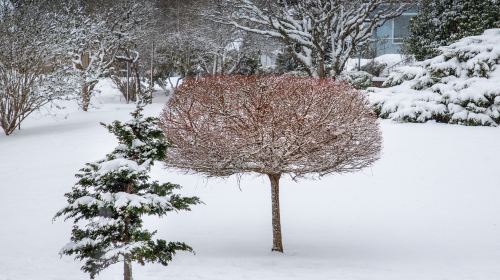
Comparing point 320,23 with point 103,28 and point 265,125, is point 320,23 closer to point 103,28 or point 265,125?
point 103,28

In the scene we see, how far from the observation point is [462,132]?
1603cm

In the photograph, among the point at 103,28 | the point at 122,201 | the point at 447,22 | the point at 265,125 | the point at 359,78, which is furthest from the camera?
the point at 103,28

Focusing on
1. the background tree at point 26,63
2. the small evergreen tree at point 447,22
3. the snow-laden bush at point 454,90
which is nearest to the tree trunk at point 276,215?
the snow-laden bush at point 454,90

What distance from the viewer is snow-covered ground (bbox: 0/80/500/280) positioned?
25.2ft

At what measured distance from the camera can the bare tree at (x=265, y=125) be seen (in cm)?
740

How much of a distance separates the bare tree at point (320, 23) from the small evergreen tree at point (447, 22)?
2.70m

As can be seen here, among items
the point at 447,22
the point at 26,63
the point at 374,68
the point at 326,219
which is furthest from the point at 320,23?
the point at 374,68

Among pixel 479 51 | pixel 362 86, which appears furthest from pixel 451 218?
pixel 362 86

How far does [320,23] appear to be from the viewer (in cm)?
2170

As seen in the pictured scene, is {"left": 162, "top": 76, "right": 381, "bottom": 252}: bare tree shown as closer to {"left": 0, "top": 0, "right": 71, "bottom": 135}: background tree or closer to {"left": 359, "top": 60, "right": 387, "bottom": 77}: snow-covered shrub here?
{"left": 0, "top": 0, "right": 71, "bottom": 135}: background tree

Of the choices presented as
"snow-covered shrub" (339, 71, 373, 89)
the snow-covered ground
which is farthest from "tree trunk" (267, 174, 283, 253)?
"snow-covered shrub" (339, 71, 373, 89)

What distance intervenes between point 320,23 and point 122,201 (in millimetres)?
18167

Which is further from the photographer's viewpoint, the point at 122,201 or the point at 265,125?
the point at 265,125

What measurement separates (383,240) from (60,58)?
15433mm
